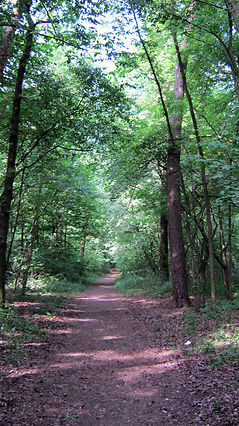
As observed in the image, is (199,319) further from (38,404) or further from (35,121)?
(35,121)

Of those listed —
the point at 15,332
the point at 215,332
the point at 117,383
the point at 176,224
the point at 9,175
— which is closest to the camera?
the point at 117,383

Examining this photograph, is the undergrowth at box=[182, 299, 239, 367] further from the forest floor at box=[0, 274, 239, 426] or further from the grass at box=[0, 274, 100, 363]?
the grass at box=[0, 274, 100, 363]

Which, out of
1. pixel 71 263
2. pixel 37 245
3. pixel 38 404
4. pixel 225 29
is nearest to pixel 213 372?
pixel 38 404

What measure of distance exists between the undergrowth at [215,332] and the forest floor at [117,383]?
16cm

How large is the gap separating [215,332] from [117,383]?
2433 mm

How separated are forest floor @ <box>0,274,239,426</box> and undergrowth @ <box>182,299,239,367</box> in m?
0.16

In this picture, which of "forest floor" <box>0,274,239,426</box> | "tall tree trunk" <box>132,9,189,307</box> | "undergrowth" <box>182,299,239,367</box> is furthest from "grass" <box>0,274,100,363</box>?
"tall tree trunk" <box>132,9,189,307</box>

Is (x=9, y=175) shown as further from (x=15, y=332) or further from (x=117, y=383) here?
(x=117, y=383)

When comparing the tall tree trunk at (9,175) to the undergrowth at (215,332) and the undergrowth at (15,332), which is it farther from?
the undergrowth at (215,332)

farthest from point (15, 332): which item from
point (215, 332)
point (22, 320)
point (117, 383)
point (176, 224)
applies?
point (176, 224)

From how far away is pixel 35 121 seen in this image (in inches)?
300

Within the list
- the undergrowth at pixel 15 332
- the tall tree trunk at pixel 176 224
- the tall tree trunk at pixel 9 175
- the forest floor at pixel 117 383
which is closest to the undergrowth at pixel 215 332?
the forest floor at pixel 117 383

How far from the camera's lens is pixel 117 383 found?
160 inches

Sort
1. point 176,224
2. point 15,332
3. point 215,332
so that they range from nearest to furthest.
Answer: point 215,332 → point 15,332 → point 176,224
